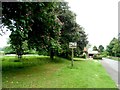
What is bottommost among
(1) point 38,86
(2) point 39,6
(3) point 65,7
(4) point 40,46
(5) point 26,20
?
(1) point 38,86

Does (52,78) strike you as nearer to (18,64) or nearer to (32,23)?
(32,23)

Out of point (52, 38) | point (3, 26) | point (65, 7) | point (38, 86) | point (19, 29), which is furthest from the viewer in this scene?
point (65, 7)

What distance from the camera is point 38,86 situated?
922cm

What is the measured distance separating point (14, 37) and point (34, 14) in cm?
176

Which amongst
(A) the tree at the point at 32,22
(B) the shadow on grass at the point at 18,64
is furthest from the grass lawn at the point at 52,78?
(A) the tree at the point at 32,22

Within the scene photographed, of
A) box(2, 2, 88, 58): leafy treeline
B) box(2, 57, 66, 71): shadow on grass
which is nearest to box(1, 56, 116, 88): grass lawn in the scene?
box(2, 57, 66, 71): shadow on grass

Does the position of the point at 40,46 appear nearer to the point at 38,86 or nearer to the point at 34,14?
the point at 34,14

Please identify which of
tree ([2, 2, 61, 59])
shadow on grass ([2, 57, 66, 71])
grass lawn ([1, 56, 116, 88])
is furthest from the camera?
shadow on grass ([2, 57, 66, 71])

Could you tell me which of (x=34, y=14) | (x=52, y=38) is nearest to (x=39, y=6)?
(x=34, y=14)

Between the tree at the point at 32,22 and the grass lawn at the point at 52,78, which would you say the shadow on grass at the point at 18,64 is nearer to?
the grass lawn at the point at 52,78

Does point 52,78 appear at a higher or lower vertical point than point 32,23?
lower

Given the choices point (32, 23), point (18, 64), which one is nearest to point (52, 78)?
point (32, 23)

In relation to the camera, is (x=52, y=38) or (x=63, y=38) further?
(x=63, y=38)

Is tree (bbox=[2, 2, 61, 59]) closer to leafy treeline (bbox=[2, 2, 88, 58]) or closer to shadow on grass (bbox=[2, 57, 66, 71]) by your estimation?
leafy treeline (bbox=[2, 2, 88, 58])
